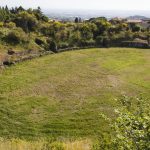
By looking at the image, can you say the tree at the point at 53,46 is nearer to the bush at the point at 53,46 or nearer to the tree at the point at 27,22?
the bush at the point at 53,46

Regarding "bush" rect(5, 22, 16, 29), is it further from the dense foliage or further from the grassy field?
the grassy field

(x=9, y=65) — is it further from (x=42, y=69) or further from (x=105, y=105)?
(x=105, y=105)

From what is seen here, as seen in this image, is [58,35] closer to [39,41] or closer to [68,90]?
[39,41]

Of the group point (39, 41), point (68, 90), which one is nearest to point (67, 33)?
point (39, 41)

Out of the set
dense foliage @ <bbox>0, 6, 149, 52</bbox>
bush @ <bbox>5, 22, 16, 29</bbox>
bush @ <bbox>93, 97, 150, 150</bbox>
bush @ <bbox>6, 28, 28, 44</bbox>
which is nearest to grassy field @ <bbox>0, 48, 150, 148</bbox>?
dense foliage @ <bbox>0, 6, 149, 52</bbox>

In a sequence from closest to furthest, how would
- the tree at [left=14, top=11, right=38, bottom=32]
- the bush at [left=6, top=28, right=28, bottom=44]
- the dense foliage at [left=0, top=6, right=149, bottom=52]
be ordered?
1. the bush at [left=6, top=28, right=28, bottom=44]
2. the dense foliage at [left=0, top=6, right=149, bottom=52]
3. the tree at [left=14, top=11, right=38, bottom=32]

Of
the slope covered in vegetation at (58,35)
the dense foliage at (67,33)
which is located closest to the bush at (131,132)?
the slope covered in vegetation at (58,35)

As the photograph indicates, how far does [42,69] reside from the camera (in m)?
36.9

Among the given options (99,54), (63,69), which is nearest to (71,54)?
(99,54)

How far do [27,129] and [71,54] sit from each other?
22.5m

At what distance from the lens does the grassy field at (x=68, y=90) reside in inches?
905

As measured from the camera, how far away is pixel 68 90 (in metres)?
30.4

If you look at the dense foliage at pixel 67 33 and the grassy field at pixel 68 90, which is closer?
the grassy field at pixel 68 90

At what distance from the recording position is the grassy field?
2298 centimetres
